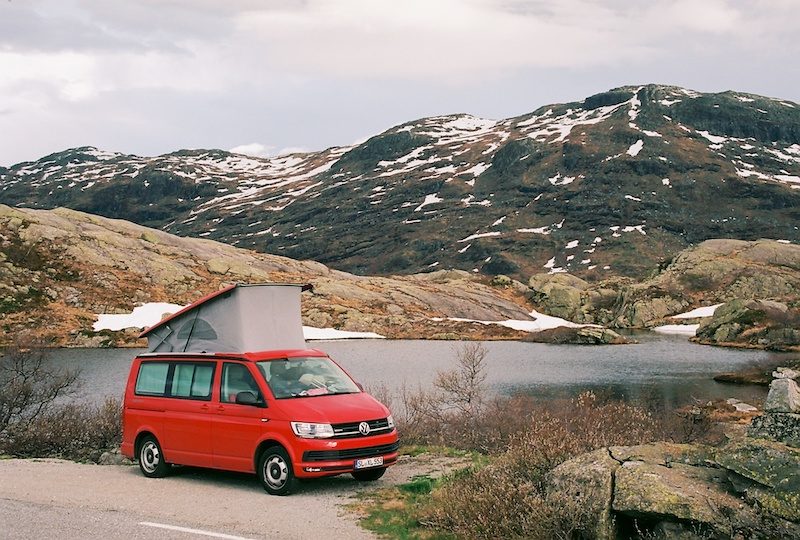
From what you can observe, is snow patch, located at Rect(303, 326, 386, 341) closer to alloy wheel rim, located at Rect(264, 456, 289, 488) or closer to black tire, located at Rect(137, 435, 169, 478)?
black tire, located at Rect(137, 435, 169, 478)

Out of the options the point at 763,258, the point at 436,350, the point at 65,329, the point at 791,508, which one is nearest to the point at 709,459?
the point at 791,508

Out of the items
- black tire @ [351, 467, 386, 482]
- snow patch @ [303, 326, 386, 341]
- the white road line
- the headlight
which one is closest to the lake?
snow patch @ [303, 326, 386, 341]

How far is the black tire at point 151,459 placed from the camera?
54.1ft

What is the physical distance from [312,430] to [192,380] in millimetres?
3674

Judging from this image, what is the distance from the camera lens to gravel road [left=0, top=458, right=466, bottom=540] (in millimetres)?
11547

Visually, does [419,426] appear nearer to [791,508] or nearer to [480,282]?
[791,508]

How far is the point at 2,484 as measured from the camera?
634 inches

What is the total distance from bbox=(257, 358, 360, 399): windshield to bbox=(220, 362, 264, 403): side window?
309 millimetres

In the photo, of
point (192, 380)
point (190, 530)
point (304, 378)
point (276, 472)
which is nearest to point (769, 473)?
point (190, 530)

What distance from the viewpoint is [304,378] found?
51.1ft

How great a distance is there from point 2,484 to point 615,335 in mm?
95409

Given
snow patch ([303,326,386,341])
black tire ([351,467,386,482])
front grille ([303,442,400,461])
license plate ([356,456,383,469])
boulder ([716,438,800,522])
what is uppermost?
boulder ([716,438,800,522])

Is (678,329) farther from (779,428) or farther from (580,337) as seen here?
(779,428)

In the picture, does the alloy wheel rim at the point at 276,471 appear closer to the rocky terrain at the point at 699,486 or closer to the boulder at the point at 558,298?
the rocky terrain at the point at 699,486
